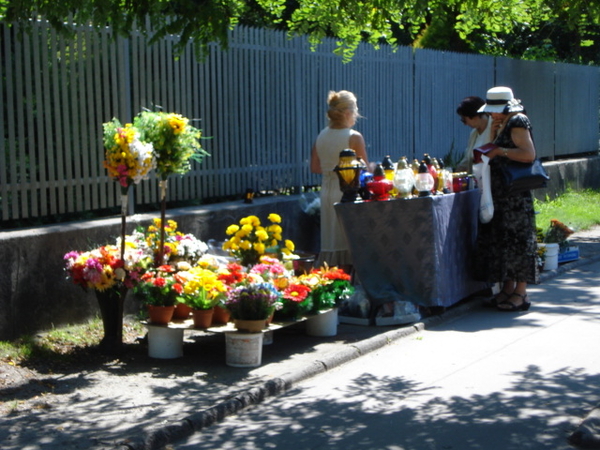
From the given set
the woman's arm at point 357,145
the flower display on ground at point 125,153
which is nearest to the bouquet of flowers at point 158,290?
the flower display on ground at point 125,153

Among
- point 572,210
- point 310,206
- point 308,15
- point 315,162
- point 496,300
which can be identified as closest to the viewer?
point 308,15

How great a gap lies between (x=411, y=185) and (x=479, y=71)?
814 centimetres

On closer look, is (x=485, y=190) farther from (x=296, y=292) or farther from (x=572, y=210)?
(x=572, y=210)

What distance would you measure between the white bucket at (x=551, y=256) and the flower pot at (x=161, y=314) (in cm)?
566

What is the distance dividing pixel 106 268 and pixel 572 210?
37.2 feet

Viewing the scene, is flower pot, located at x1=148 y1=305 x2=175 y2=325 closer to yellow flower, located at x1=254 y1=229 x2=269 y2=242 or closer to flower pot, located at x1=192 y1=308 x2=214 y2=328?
flower pot, located at x1=192 y1=308 x2=214 y2=328

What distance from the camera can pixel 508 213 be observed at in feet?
29.7

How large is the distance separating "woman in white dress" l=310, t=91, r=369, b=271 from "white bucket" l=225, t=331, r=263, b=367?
96.8 inches

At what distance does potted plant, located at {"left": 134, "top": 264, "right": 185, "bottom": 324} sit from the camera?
712 centimetres

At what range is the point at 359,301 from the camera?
28.5 ft

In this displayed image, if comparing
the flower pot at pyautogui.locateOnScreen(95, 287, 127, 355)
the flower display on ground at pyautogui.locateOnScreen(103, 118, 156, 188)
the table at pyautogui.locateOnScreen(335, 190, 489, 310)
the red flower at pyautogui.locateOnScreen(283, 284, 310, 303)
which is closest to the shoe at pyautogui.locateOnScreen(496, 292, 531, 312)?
the table at pyautogui.locateOnScreen(335, 190, 489, 310)

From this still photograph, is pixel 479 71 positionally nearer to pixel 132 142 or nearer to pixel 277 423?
pixel 132 142

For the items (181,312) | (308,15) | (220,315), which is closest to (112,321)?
(181,312)

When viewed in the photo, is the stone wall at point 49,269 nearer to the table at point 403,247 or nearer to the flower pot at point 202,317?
the flower pot at point 202,317
